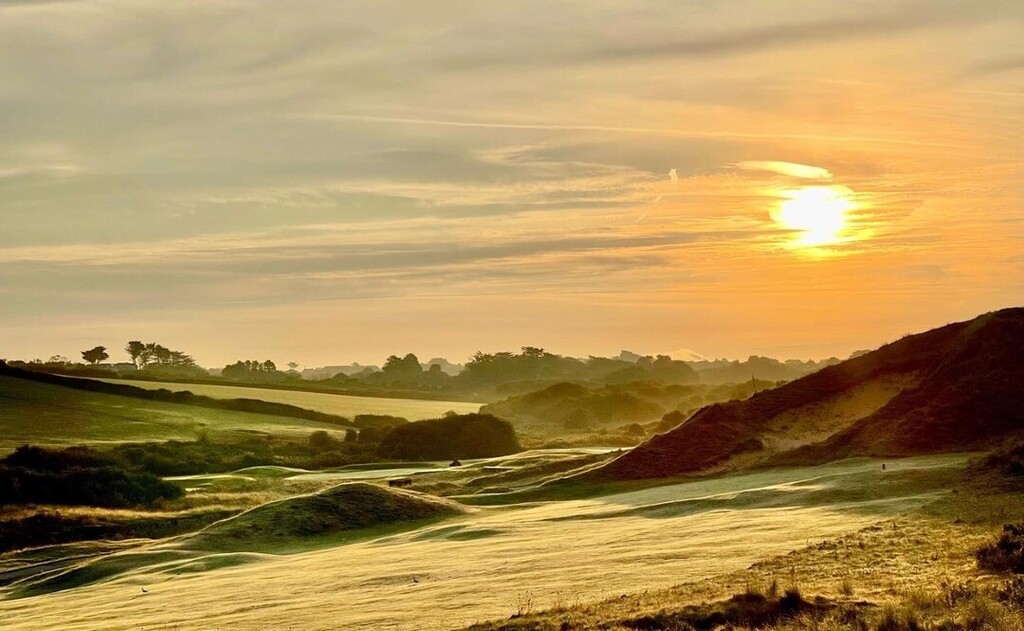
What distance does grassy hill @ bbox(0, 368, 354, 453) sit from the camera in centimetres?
11206

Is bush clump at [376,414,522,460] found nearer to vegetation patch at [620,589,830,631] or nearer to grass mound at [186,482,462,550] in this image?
grass mound at [186,482,462,550]

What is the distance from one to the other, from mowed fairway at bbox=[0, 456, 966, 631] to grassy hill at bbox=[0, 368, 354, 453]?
63298 millimetres

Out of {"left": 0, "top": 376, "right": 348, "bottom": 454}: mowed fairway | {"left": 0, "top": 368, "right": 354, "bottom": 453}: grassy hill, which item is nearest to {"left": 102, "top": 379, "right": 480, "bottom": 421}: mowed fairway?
{"left": 0, "top": 368, "right": 354, "bottom": 453}: grassy hill

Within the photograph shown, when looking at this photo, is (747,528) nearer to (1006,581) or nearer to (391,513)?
(1006,581)

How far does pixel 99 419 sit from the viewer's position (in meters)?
123

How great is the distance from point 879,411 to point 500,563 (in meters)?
39.6

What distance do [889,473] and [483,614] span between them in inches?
1133

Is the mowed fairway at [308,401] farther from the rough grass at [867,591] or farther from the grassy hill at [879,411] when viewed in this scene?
the rough grass at [867,591]

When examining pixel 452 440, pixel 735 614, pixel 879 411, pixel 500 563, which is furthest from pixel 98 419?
pixel 735 614

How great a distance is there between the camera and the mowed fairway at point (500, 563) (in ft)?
93.9

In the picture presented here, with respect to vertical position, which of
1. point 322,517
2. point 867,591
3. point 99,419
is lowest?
point 867,591

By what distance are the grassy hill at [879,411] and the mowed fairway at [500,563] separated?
28.4 ft

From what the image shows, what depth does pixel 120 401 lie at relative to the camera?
452 ft

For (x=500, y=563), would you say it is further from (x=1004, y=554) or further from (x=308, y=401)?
(x=308, y=401)
